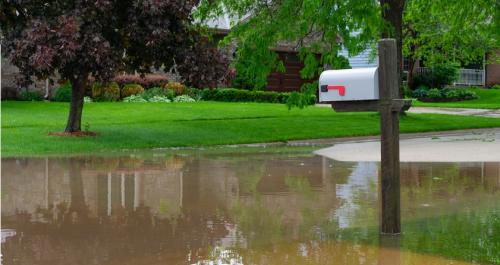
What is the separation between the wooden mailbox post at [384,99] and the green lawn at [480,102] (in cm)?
2837

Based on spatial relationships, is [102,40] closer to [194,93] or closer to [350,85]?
[350,85]

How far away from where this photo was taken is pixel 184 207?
9.30 metres

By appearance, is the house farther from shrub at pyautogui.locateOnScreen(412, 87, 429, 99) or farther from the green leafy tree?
shrub at pyautogui.locateOnScreen(412, 87, 429, 99)

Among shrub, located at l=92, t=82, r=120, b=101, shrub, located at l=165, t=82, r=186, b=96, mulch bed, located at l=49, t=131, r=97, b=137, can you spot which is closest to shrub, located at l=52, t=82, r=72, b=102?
shrub, located at l=92, t=82, r=120, b=101

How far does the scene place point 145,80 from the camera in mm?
34281

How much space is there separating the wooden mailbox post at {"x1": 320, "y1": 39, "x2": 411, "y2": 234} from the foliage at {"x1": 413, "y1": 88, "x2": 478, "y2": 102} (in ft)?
108

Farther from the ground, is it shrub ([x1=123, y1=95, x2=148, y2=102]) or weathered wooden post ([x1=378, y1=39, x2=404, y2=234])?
shrub ([x1=123, y1=95, x2=148, y2=102])

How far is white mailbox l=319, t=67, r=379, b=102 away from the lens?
7242mm

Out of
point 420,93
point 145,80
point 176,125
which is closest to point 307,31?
point 176,125

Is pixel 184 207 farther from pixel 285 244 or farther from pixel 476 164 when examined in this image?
pixel 476 164

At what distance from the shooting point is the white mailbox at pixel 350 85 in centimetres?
724

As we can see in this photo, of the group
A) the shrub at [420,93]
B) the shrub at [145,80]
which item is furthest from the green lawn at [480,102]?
the shrub at [145,80]

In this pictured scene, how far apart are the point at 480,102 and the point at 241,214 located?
106 feet

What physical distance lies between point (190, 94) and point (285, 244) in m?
27.5
